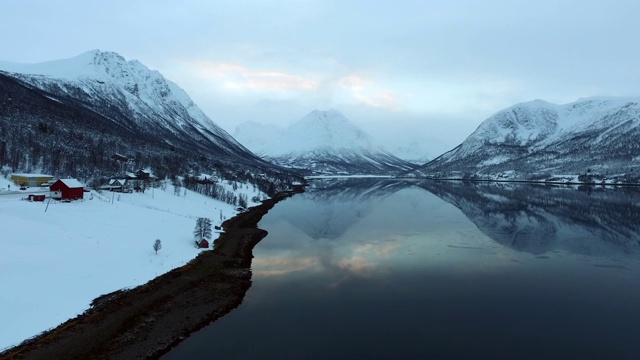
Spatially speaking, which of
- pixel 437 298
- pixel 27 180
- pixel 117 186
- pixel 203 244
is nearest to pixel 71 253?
pixel 203 244

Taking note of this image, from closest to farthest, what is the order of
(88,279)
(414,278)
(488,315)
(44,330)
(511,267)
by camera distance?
(44,330)
(488,315)
(88,279)
(414,278)
(511,267)

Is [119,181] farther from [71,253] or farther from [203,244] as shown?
[71,253]

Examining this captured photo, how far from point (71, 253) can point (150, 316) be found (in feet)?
46.2

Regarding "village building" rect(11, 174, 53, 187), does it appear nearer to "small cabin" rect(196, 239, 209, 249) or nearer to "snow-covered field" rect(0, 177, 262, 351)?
"snow-covered field" rect(0, 177, 262, 351)

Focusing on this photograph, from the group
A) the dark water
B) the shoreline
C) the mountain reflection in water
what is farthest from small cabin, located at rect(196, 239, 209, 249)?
the mountain reflection in water

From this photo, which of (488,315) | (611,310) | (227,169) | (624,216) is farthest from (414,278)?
(227,169)

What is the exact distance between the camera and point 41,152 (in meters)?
87.2

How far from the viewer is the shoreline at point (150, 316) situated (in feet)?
77.0

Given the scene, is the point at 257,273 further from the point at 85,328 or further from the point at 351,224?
the point at 351,224

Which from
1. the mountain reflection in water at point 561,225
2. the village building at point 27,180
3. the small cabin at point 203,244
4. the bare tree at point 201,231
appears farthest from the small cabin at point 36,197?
the mountain reflection in water at point 561,225

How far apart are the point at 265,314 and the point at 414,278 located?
16444mm

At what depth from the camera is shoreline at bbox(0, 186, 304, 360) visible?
23484 millimetres

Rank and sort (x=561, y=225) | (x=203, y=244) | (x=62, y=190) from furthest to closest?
(x=561, y=225) < (x=62, y=190) < (x=203, y=244)

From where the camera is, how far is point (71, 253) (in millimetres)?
36531
